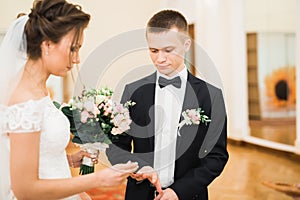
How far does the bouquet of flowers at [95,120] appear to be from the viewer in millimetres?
1866

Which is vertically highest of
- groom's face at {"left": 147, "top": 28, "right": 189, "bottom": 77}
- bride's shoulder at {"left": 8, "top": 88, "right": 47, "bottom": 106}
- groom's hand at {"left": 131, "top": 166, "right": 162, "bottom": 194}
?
groom's face at {"left": 147, "top": 28, "right": 189, "bottom": 77}

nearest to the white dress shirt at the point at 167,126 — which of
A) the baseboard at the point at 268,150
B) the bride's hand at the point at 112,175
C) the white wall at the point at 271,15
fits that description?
the bride's hand at the point at 112,175

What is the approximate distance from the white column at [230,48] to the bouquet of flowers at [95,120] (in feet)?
20.0

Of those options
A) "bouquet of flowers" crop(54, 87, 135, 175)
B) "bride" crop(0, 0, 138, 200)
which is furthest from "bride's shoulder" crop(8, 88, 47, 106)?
"bouquet of flowers" crop(54, 87, 135, 175)

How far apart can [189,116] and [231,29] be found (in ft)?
20.7

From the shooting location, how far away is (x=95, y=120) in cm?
189

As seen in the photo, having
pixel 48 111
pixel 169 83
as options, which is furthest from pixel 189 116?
pixel 48 111

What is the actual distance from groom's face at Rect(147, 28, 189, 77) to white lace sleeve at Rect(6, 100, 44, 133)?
632 mm

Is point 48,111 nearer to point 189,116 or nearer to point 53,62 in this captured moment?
point 53,62

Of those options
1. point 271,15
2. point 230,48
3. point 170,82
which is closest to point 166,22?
point 170,82

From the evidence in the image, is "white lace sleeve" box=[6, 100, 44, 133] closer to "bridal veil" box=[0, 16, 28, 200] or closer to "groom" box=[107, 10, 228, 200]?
"bridal veil" box=[0, 16, 28, 200]

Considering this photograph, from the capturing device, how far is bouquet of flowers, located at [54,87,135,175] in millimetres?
1866

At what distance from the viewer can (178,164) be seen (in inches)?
79.3

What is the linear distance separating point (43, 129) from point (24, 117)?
0.41 feet
